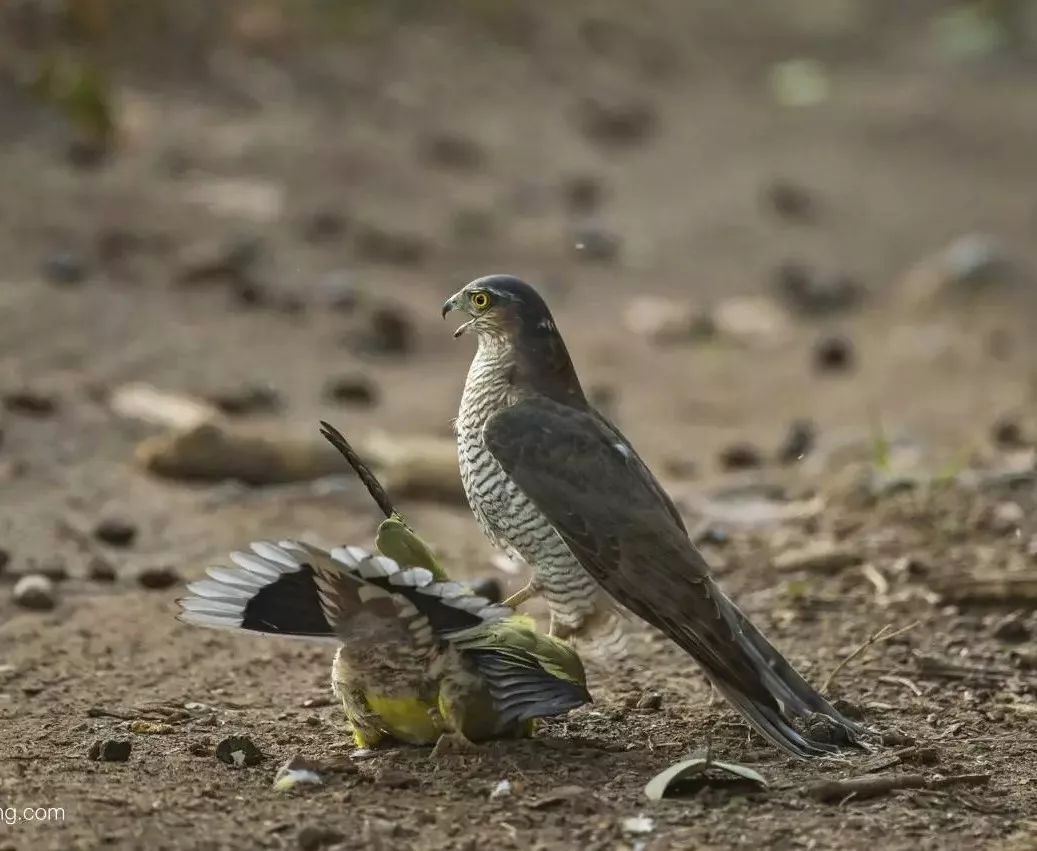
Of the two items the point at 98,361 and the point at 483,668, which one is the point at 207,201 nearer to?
the point at 98,361

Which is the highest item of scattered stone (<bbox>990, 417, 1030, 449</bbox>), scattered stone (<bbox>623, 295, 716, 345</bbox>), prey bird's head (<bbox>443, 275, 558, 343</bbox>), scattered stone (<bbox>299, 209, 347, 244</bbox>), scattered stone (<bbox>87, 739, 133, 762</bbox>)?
scattered stone (<bbox>299, 209, 347, 244</bbox>)

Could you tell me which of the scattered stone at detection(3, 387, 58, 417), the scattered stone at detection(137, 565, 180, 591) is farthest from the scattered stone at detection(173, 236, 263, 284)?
the scattered stone at detection(137, 565, 180, 591)

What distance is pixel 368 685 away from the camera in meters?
4.11

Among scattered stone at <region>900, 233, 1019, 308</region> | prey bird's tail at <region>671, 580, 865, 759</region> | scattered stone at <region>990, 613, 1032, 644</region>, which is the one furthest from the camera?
scattered stone at <region>900, 233, 1019, 308</region>

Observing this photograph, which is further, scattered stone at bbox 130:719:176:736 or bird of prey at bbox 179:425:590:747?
scattered stone at bbox 130:719:176:736

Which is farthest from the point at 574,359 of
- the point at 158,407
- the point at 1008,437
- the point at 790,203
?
the point at 790,203

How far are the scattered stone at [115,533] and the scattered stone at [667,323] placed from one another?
465cm

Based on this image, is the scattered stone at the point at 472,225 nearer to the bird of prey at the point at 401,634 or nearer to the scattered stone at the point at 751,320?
the scattered stone at the point at 751,320

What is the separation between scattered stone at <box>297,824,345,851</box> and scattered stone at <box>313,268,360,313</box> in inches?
242

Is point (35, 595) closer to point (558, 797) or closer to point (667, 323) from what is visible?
point (558, 797)

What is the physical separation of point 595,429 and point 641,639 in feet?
3.40

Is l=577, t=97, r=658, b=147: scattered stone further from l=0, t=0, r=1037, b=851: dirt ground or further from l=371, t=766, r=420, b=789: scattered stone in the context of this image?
l=371, t=766, r=420, b=789: scattered stone

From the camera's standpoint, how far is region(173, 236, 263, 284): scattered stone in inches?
366

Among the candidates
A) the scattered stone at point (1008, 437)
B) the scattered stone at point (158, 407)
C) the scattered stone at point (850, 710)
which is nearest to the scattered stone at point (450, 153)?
the scattered stone at point (158, 407)
